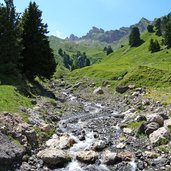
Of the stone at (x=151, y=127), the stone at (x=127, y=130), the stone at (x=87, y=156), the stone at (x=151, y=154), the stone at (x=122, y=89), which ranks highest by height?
the stone at (x=122, y=89)

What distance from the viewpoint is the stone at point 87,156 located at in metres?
26.6

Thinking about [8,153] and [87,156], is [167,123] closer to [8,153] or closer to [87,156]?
[87,156]

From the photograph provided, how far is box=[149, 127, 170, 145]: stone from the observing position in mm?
29875

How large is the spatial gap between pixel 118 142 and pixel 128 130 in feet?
13.6

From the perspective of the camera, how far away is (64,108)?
51281 millimetres

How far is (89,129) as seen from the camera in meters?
37.6

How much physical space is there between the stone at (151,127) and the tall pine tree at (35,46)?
3398 cm

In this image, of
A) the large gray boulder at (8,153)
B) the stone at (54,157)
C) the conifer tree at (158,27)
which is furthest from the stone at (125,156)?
the conifer tree at (158,27)

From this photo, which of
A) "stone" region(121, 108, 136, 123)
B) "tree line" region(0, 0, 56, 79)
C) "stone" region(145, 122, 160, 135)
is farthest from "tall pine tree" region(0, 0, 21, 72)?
"stone" region(145, 122, 160, 135)

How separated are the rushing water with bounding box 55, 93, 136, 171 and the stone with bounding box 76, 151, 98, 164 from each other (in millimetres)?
367

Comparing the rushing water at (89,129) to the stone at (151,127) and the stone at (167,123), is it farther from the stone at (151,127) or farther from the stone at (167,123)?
the stone at (167,123)

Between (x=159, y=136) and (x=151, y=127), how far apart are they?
2450mm

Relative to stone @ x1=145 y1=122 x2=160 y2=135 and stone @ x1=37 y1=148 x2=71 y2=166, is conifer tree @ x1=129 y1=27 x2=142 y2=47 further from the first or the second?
stone @ x1=37 y1=148 x2=71 y2=166

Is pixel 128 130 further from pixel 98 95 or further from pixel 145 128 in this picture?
pixel 98 95
